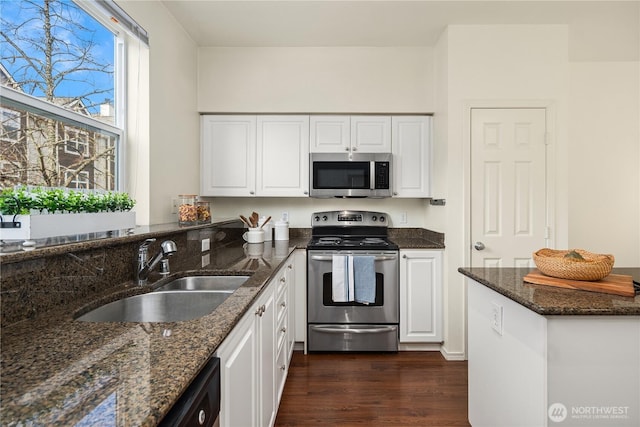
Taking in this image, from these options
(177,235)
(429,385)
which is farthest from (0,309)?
(429,385)

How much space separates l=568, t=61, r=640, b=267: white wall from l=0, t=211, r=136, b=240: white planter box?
12.7ft

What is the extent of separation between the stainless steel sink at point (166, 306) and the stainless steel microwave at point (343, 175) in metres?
1.79

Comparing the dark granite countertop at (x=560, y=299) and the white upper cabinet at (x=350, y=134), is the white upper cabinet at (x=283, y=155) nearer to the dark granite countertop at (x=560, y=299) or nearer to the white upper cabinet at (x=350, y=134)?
the white upper cabinet at (x=350, y=134)

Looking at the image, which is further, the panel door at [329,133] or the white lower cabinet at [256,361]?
the panel door at [329,133]

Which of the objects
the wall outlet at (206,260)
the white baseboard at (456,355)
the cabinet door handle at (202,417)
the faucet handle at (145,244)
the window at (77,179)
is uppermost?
the window at (77,179)

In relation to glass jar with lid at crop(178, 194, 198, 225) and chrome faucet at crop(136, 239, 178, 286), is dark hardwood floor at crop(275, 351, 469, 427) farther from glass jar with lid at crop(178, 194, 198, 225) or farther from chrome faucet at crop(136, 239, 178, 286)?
glass jar with lid at crop(178, 194, 198, 225)

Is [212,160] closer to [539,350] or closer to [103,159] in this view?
[103,159]

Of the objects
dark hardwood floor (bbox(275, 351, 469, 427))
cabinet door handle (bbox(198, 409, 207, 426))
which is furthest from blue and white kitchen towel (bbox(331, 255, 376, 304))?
cabinet door handle (bbox(198, 409, 207, 426))

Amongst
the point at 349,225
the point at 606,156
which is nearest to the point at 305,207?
the point at 349,225

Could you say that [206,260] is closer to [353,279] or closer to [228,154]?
[353,279]

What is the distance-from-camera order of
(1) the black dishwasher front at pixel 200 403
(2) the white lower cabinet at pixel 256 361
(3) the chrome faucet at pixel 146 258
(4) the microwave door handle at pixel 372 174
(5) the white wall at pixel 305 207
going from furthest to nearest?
(5) the white wall at pixel 305 207
(4) the microwave door handle at pixel 372 174
(3) the chrome faucet at pixel 146 258
(2) the white lower cabinet at pixel 256 361
(1) the black dishwasher front at pixel 200 403

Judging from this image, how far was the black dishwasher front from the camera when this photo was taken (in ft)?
2.09

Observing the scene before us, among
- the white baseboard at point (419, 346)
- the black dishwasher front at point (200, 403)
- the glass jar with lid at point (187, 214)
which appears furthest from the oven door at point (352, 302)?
the black dishwasher front at point (200, 403)

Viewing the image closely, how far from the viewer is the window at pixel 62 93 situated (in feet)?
4.39
